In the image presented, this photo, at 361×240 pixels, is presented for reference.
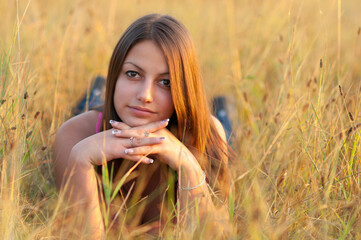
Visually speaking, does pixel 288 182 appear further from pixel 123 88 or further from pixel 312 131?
pixel 123 88

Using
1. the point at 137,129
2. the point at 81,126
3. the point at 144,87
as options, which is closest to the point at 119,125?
the point at 137,129

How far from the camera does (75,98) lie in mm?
3404

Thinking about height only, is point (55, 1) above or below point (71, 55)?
above

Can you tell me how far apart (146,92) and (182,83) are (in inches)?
7.3

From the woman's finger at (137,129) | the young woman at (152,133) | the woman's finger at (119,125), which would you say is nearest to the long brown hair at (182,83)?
the young woman at (152,133)

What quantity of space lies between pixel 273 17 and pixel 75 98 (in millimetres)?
2023

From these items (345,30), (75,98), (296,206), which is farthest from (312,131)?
(345,30)

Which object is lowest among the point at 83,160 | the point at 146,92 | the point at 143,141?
the point at 83,160

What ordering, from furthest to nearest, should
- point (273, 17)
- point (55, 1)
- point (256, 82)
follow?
point (55, 1) < point (273, 17) < point (256, 82)

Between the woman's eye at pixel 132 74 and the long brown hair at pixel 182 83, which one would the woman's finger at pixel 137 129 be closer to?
the long brown hair at pixel 182 83

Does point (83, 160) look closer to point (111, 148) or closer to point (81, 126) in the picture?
point (111, 148)

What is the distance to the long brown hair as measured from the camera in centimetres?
Result: 186

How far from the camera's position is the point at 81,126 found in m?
2.20

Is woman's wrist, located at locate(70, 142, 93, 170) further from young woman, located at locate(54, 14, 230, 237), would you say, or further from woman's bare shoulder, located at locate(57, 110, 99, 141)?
woman's bare shoulder, located at locate(57, 110, 99, 141)
